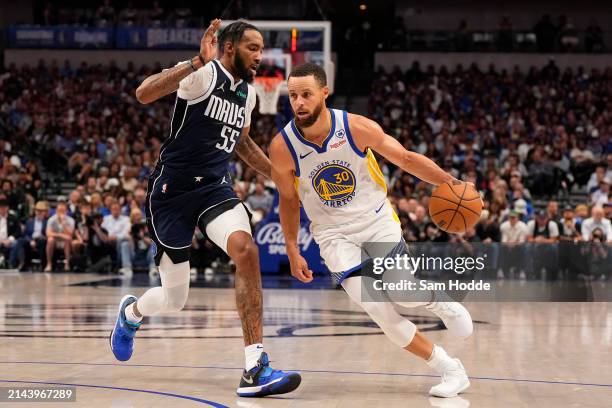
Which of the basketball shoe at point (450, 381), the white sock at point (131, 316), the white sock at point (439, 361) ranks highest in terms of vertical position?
the white sock at point (131, 316)

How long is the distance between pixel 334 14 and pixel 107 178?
47.8 ft

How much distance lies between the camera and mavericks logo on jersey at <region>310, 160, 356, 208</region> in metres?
5.95

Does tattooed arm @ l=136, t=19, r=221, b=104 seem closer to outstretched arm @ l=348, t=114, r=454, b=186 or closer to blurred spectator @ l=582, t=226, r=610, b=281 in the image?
outstretched arm @ l=348, t=114, r=454, b=186

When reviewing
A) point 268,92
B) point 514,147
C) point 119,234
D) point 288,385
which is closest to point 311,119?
point 288,385

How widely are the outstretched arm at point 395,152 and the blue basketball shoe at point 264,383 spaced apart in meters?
1.42

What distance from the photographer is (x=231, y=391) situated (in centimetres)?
585

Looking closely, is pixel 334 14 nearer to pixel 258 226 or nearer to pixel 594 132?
pixel 594 132

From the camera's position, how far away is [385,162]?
66.0 feet

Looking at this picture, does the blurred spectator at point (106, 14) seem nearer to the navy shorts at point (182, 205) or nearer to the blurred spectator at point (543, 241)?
the blurred spectator at point (543, 241)

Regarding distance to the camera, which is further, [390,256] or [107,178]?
[107,178]

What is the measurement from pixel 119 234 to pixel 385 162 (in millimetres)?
5975

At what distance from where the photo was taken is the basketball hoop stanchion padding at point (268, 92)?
60.4 ft

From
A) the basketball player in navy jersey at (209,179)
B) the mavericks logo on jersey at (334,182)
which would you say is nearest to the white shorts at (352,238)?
the mavericks logo on jersey at (334,182)

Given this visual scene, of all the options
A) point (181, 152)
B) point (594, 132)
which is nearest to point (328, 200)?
point (181, 152)
